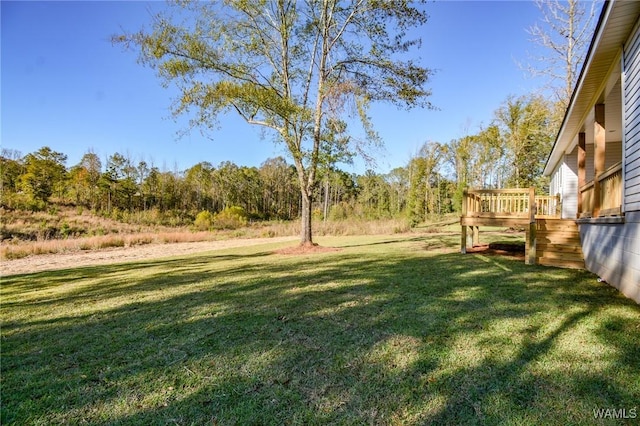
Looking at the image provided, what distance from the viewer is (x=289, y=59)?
1127 centimetres

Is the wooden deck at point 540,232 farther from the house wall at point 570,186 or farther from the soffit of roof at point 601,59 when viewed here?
the house wall at point 570,186

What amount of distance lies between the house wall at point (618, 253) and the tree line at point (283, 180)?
7834mm

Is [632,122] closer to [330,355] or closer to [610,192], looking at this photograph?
[610,192]

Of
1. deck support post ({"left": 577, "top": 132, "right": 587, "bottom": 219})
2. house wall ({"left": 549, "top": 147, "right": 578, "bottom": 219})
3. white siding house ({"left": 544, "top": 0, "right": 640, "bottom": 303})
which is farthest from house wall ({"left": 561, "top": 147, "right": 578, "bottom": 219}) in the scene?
white siding house ({"left": 544, "top": 0, "right": 640, "bottom": 303})

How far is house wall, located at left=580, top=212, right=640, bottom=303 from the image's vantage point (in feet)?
12.9

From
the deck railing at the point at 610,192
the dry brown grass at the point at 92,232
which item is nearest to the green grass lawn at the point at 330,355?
the deck railing at the point at 610,192

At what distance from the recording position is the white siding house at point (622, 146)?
409 cm

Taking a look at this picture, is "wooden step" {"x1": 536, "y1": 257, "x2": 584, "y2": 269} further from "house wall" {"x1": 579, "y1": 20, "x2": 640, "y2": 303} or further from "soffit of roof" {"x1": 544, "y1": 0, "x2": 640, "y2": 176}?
"soffit of roof" {"x1": 544, "y1": 0, "x2": 640, "y2": 176}

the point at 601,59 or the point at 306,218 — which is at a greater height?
the point at 601,59

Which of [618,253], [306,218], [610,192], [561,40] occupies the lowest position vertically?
[618,253]

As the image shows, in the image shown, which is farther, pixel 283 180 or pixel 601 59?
pixel 283 180

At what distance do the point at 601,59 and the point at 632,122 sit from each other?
4.92ft

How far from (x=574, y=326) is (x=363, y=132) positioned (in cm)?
834

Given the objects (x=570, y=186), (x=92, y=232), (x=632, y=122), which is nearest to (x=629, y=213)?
(x=632, y=122)
